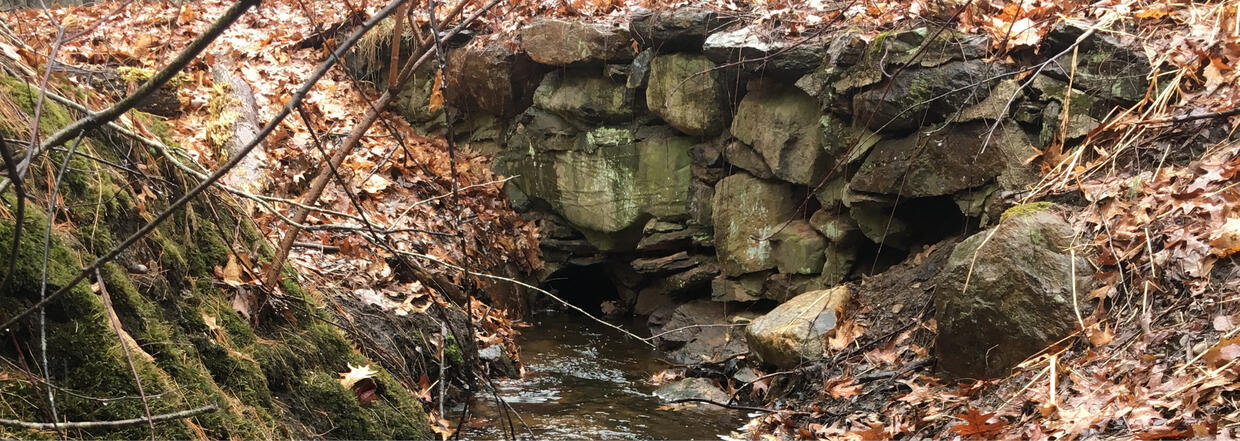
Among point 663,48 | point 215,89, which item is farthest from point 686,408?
point 215,89

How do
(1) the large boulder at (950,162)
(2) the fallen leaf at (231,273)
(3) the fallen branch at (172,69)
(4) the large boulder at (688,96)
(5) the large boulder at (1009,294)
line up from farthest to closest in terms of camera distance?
(4) the large boulder at (688,96) → (1) the large boulder at (950,162) → (5) the large boulder at (1009,294) → (2) the fallen leaf at (231,273) → (3) the fallen branch at (172,69)

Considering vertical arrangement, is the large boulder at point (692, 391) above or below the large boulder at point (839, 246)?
below

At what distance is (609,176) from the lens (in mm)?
8031

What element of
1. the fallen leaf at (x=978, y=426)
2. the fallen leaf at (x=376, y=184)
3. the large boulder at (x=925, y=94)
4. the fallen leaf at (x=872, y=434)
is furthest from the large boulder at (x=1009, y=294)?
the fallen leaf at (x=376, y=184)

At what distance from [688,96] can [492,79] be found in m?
2.21

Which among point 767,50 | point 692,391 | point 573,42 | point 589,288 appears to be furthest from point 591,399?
point 589,288

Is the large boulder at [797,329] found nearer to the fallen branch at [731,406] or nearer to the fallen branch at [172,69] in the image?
the fallen branch at [731,406]

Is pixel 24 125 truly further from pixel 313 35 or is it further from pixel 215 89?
pixel 313 35

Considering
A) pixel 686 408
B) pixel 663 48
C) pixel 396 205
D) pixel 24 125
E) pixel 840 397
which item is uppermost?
pixel 24 125

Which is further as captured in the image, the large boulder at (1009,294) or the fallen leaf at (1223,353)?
the large boulder at (1009,294)

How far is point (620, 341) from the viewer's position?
7477 millimetres

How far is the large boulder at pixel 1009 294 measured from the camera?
370 cm

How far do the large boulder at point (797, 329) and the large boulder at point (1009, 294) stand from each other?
1.11 meters

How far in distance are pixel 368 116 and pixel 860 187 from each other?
3981mm
